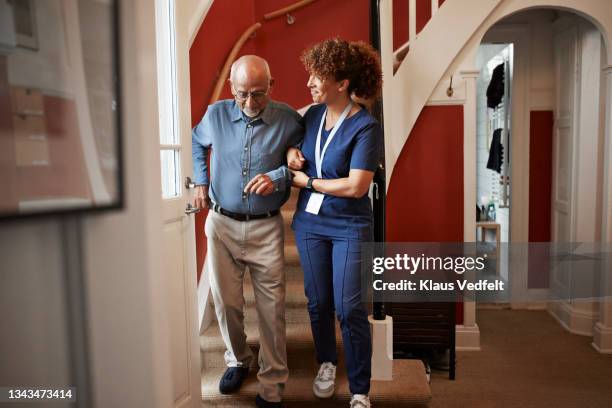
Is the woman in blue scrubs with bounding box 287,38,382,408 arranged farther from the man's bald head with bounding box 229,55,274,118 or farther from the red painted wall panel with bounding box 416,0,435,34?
the red painted wall panel with bounding box 416,0,435,34

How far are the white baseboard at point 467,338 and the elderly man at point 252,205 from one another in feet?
6.04

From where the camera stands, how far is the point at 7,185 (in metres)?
0.25

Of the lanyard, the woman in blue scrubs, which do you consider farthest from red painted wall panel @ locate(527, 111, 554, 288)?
the lanyard

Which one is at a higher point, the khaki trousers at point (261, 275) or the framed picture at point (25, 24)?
the framed picture at point (25, 24)

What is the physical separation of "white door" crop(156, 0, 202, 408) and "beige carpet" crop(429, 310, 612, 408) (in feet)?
4.59

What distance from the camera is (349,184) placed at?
5.45 feet

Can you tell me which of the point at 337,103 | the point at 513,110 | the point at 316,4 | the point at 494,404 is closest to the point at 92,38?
the point at 337,103

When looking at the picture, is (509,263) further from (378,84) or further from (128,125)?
(128,125)

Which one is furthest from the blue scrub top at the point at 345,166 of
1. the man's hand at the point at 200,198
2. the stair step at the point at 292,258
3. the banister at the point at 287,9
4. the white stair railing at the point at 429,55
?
the banister at the point at 287,9

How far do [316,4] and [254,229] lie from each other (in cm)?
223

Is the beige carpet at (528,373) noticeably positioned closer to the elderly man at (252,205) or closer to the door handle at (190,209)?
the elderly man at (252,205)

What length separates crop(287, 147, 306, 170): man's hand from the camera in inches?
69.4

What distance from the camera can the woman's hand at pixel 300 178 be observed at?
175 centimetres

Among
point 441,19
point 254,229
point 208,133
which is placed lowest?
point 254,229
